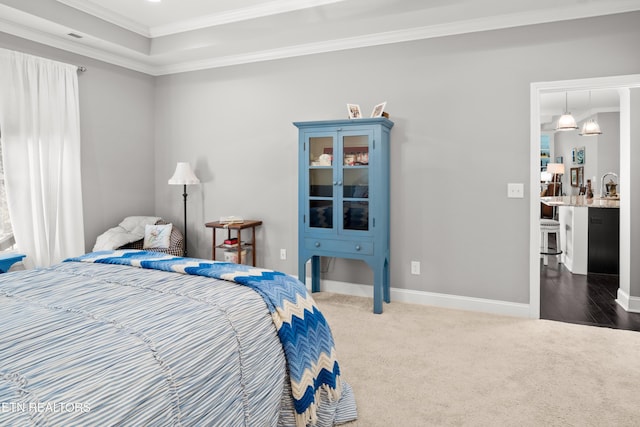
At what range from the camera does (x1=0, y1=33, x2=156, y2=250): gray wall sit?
408 cm

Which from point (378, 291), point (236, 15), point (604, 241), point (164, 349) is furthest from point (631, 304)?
point (236, 15)

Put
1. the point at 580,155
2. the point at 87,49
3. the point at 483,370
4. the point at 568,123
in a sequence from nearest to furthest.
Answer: the point at 483,370
the point at 87,49
the point at 568,123
the point at 580,155

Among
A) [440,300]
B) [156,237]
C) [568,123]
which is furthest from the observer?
[568,123]

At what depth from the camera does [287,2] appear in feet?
11.3

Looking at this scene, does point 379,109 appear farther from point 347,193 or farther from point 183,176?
point 183,176

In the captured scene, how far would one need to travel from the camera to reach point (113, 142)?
4348 millimetres

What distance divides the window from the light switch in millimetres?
4298

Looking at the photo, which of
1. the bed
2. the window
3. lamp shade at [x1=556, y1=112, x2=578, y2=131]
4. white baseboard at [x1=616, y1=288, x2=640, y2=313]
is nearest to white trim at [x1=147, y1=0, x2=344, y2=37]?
the window

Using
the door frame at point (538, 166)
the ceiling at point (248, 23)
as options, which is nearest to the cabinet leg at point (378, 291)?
the door frame at point (538, 166)

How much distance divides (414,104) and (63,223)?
3445 mm

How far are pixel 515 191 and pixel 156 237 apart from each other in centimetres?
345

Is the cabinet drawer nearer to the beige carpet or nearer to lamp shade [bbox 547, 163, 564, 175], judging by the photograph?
the beige carpet

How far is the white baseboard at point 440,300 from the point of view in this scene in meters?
3.41

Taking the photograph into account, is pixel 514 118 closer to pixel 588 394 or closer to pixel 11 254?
pixel 588 394
